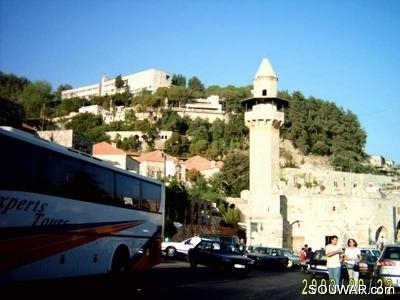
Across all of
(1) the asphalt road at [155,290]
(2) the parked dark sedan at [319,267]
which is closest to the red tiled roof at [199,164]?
(2) the parked dark sedan at [319,267]

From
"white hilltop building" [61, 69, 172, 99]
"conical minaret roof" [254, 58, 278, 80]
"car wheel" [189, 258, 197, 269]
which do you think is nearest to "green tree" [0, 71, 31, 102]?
"white hilltop building" [61, 69, 172, 99]

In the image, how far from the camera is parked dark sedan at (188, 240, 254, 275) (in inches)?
811

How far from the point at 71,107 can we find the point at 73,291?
124810 millimetres

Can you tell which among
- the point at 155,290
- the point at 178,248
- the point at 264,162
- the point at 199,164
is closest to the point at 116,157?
the point at 264,162

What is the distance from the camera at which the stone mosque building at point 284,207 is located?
50.2m

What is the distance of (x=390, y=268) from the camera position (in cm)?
1282

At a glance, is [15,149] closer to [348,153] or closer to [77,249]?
[77,249]

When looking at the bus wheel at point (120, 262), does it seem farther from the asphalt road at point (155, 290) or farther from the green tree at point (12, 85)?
the green tree at point (12, 85)

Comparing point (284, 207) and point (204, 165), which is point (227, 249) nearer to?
point (284, 207)

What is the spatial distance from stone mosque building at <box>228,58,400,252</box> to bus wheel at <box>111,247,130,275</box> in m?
35.4

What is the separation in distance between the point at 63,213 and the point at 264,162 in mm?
41221

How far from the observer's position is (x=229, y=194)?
3120 inches

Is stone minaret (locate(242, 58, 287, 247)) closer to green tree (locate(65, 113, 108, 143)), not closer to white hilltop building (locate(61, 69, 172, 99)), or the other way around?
green tree (locate(65, 113, 108, 143))

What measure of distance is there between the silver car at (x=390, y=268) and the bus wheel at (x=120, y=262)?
682 cm
